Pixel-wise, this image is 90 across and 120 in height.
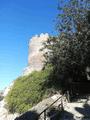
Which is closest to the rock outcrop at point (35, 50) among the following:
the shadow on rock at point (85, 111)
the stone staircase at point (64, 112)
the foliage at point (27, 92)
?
the foliage at point (27, 92)

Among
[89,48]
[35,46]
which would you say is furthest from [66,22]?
[35,46]

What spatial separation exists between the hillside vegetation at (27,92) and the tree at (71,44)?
153 cm

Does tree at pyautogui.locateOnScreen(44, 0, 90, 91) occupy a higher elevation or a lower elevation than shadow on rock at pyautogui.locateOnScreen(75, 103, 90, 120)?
higher

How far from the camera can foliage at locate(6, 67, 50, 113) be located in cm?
2147

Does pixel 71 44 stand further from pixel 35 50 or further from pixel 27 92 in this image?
pixel 35 50

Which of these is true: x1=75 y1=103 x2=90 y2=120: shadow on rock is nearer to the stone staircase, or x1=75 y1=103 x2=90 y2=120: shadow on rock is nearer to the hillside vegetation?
the stone staircase

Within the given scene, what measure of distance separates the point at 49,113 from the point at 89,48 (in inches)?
235

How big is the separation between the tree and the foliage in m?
1.59

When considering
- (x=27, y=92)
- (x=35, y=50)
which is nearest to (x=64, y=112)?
(x=27, y=92)

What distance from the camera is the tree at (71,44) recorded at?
1941cm

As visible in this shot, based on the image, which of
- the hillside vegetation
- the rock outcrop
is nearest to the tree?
the hillside vegetation

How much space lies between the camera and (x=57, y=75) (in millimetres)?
21328

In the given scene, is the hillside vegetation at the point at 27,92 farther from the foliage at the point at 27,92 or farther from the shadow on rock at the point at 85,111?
the shadow on rock at the point at 85,111

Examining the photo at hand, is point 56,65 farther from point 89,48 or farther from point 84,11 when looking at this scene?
point 84,11
